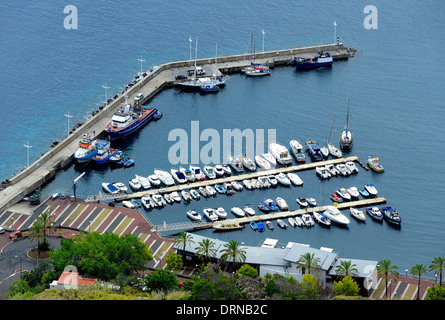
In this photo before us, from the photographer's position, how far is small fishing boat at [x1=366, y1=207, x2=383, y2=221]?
183125 mm

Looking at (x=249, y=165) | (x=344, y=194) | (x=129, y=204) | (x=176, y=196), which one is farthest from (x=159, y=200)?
(x=344, y=194)

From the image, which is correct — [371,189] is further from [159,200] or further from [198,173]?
[159,200]

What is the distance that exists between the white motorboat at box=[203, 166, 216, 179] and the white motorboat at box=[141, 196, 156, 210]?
1616 cm

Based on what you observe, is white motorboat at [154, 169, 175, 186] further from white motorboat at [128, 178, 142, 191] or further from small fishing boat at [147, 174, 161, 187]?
white motorboat at [128, 178, 142, 191]

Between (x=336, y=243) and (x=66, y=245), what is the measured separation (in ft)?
176

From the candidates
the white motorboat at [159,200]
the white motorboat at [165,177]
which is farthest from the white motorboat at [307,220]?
the white motorboat at [165,177]

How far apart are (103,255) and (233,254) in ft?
74.2

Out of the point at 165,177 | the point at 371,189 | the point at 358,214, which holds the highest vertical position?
the point at 165,177

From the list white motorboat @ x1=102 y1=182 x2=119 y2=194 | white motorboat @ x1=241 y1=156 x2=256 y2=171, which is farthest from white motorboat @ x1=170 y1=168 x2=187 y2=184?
white motorboat @ x1=241 y1=156 x2=256 y2=171

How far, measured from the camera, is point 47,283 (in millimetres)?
147625

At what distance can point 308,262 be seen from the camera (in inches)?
6038
